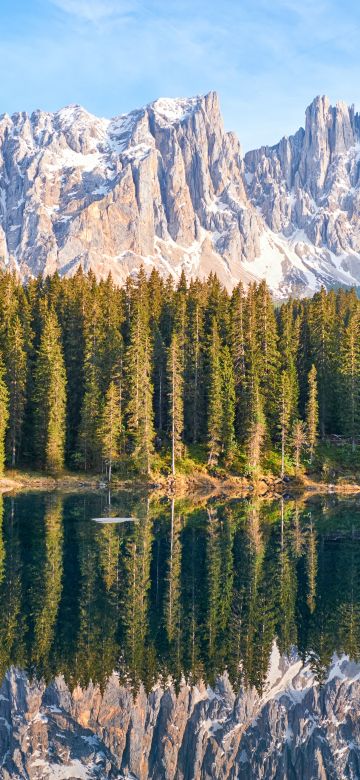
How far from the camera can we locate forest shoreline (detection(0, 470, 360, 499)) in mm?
75875

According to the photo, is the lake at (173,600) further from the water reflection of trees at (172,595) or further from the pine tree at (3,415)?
the pine tree at (3,415)

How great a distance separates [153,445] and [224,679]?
55.4 metres

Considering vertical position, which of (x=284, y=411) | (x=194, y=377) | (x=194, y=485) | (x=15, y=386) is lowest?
(x=194, y=485)

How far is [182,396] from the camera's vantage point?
8669cm

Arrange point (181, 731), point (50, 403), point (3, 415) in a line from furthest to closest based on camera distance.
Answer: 1. point (50, 403)
2. point (3, 415)
3. point (181, 731)

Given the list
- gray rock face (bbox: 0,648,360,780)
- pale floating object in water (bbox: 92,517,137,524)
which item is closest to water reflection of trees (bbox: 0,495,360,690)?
gray rock face (bbox: 0,648,360,780)

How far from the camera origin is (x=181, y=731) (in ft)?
78.0

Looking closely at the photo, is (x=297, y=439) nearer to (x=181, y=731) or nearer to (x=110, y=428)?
(x=110, y=428)

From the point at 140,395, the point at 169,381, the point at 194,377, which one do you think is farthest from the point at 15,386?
the point at 194,377

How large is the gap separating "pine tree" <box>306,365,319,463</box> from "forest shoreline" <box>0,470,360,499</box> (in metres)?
4.29

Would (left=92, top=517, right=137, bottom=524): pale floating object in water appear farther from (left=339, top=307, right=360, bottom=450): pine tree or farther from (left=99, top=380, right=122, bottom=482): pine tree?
(left=339, top=307, right=360, bottom=450): pine tree

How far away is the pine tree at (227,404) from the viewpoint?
81125 mm

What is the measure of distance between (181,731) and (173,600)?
35.2 ft

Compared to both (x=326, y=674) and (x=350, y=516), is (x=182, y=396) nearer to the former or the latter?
(x=350, y=516)
